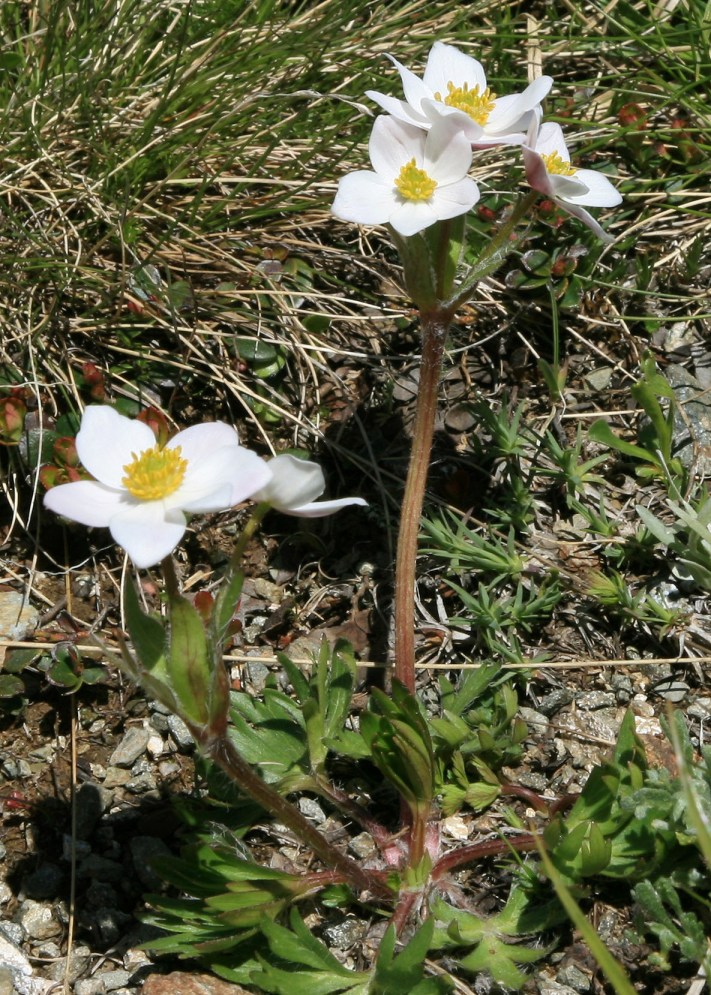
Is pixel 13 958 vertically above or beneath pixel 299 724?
beneath

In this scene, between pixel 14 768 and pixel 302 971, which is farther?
pixel 14 768

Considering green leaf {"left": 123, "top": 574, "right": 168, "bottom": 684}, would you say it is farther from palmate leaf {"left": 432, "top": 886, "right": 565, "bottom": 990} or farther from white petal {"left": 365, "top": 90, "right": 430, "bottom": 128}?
white petal {"left": 365, "top": 90, "right": 430, "bottom": 128}

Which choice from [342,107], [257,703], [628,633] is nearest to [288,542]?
[257,703]

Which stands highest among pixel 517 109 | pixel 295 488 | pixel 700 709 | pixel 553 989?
pixel 517 109

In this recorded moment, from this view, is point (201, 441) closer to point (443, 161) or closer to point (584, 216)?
point (443, 161)

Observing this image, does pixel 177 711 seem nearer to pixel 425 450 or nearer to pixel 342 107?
pixel 425 450

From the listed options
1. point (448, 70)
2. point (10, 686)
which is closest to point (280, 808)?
point (10, 686)
